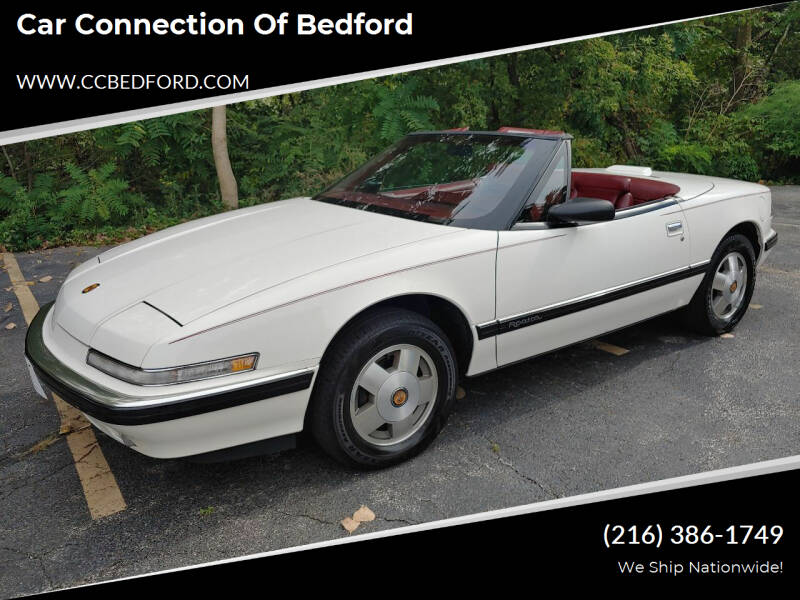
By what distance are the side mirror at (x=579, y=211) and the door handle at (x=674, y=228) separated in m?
0.75

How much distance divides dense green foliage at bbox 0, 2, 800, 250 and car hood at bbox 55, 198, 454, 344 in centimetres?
499

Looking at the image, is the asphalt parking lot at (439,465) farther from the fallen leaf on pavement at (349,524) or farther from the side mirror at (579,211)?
the side mirror at (579,211)

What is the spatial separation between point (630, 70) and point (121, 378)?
26.5ft

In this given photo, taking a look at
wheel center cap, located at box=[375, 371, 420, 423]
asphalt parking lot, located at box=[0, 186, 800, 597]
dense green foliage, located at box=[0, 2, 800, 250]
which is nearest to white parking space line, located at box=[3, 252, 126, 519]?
asphalt parking lot, located at box=[0, 186, 800, 597]

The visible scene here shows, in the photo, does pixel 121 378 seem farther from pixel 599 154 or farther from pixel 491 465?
pixel 599 154

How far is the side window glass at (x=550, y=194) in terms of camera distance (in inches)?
136

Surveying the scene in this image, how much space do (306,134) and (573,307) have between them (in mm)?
6799

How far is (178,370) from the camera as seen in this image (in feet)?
8.29

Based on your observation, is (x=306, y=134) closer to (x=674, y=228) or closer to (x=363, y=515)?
(x=674, y=228)

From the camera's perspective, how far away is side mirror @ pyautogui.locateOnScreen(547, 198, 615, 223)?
3402 millimetres

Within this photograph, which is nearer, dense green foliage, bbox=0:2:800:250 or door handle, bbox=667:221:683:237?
door handle, bbox=667:221:683:237

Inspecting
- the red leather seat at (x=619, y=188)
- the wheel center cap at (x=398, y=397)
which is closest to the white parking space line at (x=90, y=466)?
the wheel center cap at (x=398, y=397)

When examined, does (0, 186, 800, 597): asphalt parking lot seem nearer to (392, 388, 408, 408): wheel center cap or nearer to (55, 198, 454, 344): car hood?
(392, 388, 408, 408): wheel center cap

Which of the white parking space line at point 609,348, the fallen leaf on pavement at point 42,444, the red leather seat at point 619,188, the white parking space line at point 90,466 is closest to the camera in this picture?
the white parking space line at point 90,466
